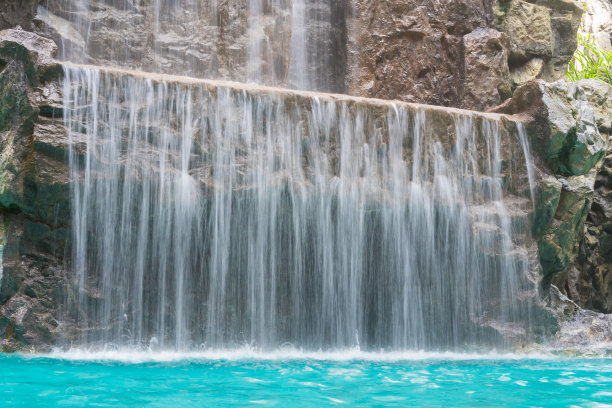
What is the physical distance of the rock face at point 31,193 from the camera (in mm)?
5609

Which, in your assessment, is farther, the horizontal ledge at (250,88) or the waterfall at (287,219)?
the horizontal ledge at (250,88)

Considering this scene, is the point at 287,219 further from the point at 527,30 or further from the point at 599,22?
the point at 599,22

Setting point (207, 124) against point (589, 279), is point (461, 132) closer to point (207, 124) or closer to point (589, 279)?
point (207, 124)

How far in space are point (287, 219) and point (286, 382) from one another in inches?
91.6

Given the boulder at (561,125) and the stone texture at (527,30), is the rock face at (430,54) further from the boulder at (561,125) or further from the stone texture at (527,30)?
the boulder at (561,125)

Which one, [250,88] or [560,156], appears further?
[560,156]

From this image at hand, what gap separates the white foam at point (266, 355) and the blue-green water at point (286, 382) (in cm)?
2

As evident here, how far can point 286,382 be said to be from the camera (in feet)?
14.8

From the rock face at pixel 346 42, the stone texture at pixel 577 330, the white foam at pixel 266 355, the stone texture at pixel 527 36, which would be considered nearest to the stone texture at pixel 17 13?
the rock face at pixel 346 42

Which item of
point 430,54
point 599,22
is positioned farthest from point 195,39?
point 599,22

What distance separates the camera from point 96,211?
591 cm

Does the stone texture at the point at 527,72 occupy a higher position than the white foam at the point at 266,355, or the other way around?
the stone texture at the point at 527,72

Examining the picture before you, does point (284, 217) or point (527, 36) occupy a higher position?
point (527, 36)

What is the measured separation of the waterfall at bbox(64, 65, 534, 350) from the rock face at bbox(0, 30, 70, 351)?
160 millimetres
